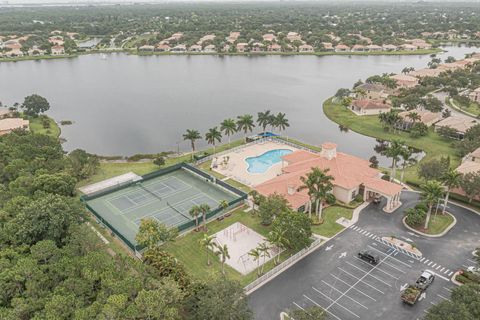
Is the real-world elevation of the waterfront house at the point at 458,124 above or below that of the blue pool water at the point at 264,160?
above

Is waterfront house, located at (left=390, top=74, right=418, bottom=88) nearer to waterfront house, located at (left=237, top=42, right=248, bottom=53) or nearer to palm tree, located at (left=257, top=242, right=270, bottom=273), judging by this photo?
waterfront house, located at (left=237, top=42, right=248, bottom=53)

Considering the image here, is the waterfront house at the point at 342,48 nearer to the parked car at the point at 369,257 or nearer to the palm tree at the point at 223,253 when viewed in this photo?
the parked car at the point at 369,257

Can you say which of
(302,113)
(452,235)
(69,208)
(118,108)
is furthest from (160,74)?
(452,235)

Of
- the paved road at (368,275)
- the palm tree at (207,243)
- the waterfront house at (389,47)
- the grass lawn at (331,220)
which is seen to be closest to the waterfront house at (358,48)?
the waterfront house at (389,47)

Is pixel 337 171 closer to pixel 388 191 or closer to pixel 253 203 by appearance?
pixel 388 191

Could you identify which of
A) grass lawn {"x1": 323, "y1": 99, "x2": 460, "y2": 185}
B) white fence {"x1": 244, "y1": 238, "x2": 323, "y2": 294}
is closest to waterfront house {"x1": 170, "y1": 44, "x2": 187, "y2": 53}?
grass lawn {"x1": 323, "y1": 99, "x2": 460, "y2": 185}

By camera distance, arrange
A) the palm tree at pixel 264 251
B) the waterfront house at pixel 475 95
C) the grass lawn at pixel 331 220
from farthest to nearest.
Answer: the waterfront house at pixel 475 95, the grass lawn at pixel 331 220, the palm tree at pixel 264 251

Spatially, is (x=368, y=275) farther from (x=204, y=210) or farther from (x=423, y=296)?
(x=204, y=210)
